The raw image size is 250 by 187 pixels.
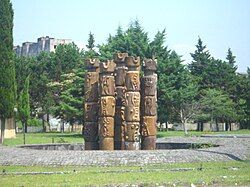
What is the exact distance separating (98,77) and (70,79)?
145 ft

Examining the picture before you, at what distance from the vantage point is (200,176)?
1647cm

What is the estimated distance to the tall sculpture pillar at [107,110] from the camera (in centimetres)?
2566

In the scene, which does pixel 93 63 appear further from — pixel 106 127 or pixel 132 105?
pixel 106 127

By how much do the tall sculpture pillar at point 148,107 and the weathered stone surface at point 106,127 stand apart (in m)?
1.86

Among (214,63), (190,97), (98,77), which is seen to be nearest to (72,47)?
(214,63)

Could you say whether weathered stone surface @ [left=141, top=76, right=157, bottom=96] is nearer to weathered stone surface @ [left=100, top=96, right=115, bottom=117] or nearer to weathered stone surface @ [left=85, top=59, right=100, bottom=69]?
weathered stone surface @ [left=100, top=96, right=115, bottom=117]

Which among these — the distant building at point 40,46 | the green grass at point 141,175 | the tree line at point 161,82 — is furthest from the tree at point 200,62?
the green grass at point 141,175

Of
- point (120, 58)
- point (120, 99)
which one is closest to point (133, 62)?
point (120, 58)

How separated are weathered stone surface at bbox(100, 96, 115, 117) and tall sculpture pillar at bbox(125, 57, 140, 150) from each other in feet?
2.52

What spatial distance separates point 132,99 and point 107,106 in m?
1.31

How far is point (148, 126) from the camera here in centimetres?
2664

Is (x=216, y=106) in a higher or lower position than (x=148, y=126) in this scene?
higher

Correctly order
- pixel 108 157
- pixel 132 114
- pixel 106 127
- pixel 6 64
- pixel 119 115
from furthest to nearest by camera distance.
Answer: pixel 6 64, pixel 119 115, pixel 132 114, pixel 106 127, pixel 108 157

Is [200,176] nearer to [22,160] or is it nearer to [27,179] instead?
[27,179]
